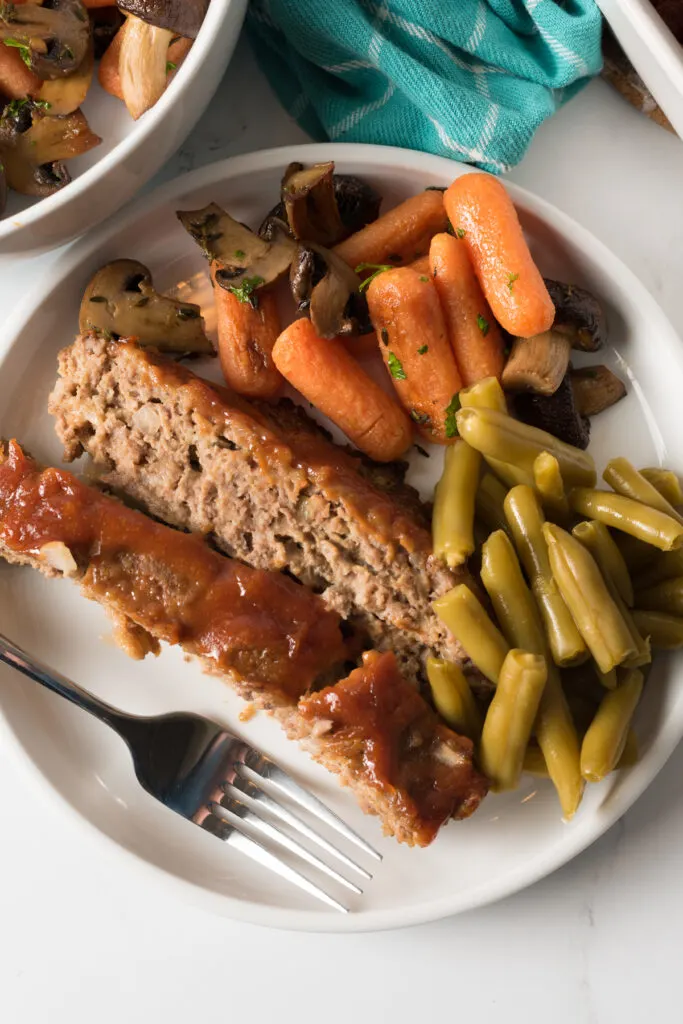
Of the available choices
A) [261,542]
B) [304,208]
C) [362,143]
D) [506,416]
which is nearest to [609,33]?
[362,143]

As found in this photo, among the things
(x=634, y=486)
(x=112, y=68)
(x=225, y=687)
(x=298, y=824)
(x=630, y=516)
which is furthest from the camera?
(x=225, y=687)

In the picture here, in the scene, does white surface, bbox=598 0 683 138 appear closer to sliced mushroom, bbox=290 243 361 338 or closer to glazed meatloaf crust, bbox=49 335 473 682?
sliced mushroom, bbox=290 243 361 338

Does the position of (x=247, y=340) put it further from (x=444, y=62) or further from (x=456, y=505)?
(x=444, y=62)

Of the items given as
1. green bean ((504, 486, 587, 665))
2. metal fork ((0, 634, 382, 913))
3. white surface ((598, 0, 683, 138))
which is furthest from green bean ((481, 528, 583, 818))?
white surface ((598, 0, 683, 138))

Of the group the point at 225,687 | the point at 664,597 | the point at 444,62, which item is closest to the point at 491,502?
the point at 664,597

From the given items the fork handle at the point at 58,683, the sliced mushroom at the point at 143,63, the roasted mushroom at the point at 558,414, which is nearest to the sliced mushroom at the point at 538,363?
the roasted mushroom at the point at 558,414
